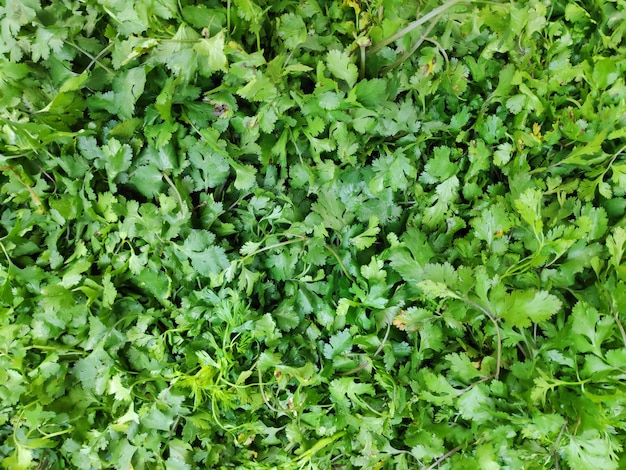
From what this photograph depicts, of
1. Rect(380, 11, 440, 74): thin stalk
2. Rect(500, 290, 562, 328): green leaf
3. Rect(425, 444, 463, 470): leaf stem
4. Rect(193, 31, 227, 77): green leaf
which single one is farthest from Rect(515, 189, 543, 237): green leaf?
Rect(193, 31, 227, 77): green leaf

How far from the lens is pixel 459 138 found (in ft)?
4.02

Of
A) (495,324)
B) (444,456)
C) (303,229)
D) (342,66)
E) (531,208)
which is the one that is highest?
(342,66)

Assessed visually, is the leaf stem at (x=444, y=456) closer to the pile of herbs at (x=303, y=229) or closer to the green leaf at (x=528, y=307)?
the pile of herbs at (x=303, y=229)

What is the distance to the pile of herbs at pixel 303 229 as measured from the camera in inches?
43.9

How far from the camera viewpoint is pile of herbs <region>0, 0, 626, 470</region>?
1.11m

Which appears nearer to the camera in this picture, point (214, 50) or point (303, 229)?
point (214, 50)

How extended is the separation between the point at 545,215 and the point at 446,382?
1.63 ft

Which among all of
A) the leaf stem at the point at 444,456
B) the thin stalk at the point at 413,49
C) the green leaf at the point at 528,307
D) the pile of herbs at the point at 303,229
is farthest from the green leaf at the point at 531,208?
the leaf stem at the point at 444,456

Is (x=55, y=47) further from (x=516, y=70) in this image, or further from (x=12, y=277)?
(x=516, y=70)

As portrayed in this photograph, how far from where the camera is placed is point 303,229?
1185 millimetres

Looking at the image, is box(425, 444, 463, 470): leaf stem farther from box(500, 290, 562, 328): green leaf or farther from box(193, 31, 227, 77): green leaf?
box(193, 31, 227, 77): green leaf

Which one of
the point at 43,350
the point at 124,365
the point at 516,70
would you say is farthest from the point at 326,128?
the point at 43,350

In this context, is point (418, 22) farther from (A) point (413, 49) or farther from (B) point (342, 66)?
(B) point (342, 66)

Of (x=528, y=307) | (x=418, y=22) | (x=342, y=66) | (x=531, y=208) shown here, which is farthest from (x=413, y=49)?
(x=528, y=307)
